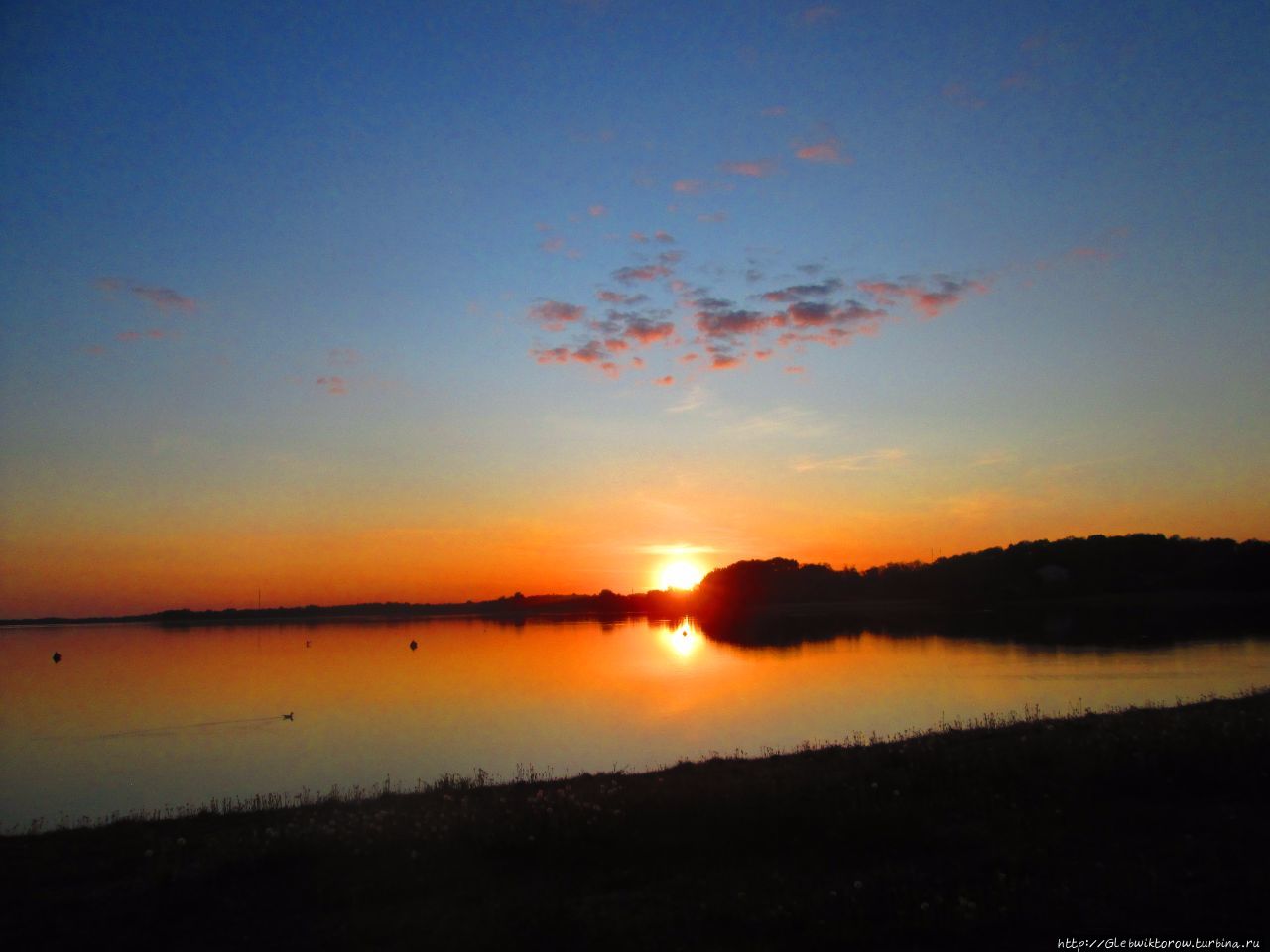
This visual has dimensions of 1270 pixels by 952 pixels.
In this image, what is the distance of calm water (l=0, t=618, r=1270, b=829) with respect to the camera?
22875 millimetres

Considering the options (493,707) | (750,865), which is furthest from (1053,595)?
(750,865)

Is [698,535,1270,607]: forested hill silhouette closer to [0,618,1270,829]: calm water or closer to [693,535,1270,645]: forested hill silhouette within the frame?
[693,535,1270,645]: forested hill silhouette

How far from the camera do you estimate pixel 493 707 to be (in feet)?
116

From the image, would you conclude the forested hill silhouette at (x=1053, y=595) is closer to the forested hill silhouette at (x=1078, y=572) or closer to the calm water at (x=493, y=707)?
the forested hill silhouette at (x=1078, y=572)

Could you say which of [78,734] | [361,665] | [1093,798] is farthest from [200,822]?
[361,665]

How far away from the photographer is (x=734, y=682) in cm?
4044

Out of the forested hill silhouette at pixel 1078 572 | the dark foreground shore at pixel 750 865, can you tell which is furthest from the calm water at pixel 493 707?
the forested hill silhouette at pixel 1078 572

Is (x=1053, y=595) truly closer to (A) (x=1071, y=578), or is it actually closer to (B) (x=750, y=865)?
(A) (x=1071, y=578)

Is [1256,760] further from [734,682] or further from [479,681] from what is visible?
[479,681]

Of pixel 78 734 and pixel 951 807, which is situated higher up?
pixel 951 807

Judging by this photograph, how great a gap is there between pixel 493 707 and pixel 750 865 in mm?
28377

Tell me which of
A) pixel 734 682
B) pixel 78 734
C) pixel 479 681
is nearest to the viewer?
pixel 78 734

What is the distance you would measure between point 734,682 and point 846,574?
442ft

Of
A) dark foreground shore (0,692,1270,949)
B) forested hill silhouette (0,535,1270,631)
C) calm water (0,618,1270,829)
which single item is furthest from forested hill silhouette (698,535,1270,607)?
dark foreground shore (0,692,1270,949)
